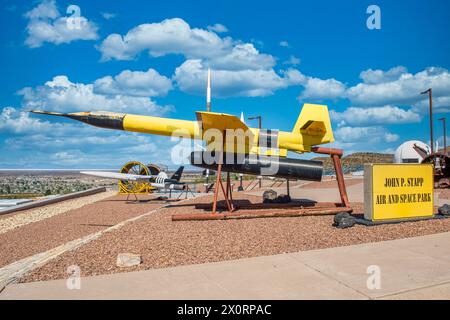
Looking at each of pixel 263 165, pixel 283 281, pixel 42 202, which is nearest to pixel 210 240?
pixel 283 281

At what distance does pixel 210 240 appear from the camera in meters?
7.26

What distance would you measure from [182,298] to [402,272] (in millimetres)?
3087

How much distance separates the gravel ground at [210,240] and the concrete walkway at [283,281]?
51 centimetres

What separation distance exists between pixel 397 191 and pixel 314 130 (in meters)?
3.52

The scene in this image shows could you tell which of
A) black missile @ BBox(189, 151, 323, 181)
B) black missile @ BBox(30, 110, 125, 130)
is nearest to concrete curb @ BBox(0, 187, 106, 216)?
black missile @ BBox(30, 110, 125, 130)

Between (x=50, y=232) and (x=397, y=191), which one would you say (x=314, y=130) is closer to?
(x=397, y=191)

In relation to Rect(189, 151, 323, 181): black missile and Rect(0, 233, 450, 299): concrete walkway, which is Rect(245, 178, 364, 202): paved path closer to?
Rect(189, 151, 323, 181): black missile

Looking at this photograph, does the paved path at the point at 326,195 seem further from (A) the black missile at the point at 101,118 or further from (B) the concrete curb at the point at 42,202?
(B) the concrete curb at the point at 42,202

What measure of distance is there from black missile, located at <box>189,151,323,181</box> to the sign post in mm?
2916

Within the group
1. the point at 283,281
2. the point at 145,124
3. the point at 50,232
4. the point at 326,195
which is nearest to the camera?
the point at 283,281

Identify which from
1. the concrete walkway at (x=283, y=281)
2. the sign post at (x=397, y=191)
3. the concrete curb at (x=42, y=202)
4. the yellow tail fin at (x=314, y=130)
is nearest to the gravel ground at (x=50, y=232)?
the concrete walkway at (x=283, y=281)

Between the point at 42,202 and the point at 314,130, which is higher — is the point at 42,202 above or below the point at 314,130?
below

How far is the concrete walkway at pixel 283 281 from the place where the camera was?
4.15 metres
